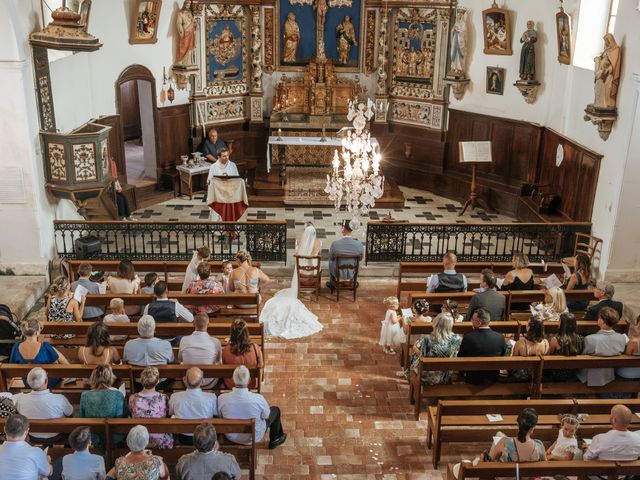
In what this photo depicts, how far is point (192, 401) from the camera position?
6.56m

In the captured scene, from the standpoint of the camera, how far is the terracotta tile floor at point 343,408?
7199 mm

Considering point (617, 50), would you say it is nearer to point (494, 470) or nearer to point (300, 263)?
point (300, 263)

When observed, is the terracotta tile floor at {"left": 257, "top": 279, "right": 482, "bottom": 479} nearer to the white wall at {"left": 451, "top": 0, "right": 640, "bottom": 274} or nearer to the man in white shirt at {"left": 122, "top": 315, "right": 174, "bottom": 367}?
the man in white shirt at {"left": 122, "top": 315, "right": 174, "bottom": 367}

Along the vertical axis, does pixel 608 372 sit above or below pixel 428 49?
below

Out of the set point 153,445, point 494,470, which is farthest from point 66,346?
point 494,470

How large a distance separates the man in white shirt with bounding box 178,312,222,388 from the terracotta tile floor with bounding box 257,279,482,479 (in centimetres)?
109

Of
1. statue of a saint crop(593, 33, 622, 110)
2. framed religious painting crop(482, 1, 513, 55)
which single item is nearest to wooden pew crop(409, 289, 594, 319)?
statue of a saint crop(593, 33, 622, 110)

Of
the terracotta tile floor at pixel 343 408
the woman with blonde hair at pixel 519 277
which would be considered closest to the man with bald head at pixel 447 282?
the woman with blonde hair at pixel 519 277

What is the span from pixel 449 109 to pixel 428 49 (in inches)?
60.1

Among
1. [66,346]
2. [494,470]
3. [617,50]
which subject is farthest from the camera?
[617,50]

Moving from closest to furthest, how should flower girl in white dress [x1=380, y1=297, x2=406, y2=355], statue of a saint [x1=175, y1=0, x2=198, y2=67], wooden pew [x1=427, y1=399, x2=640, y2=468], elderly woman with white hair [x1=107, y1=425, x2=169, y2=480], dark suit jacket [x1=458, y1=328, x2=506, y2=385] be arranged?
elderly woman with white hair [x1=107, y1=425, x2=169, y2=480]
wooden pew [x1=427, y1=399, x2=640, y2=468]
dark suit jacket [x1=458, y1=328, x2=506, y2=385]
flower girl in white dress [x1=380, y1=297, x2=406, y2=355]
statue of a saint [x1=175, y1=0, x2=198, y2=67]

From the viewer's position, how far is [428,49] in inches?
672

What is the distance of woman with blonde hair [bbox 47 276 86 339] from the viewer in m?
8.53

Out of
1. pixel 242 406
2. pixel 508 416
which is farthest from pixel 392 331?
pixel 242 406
